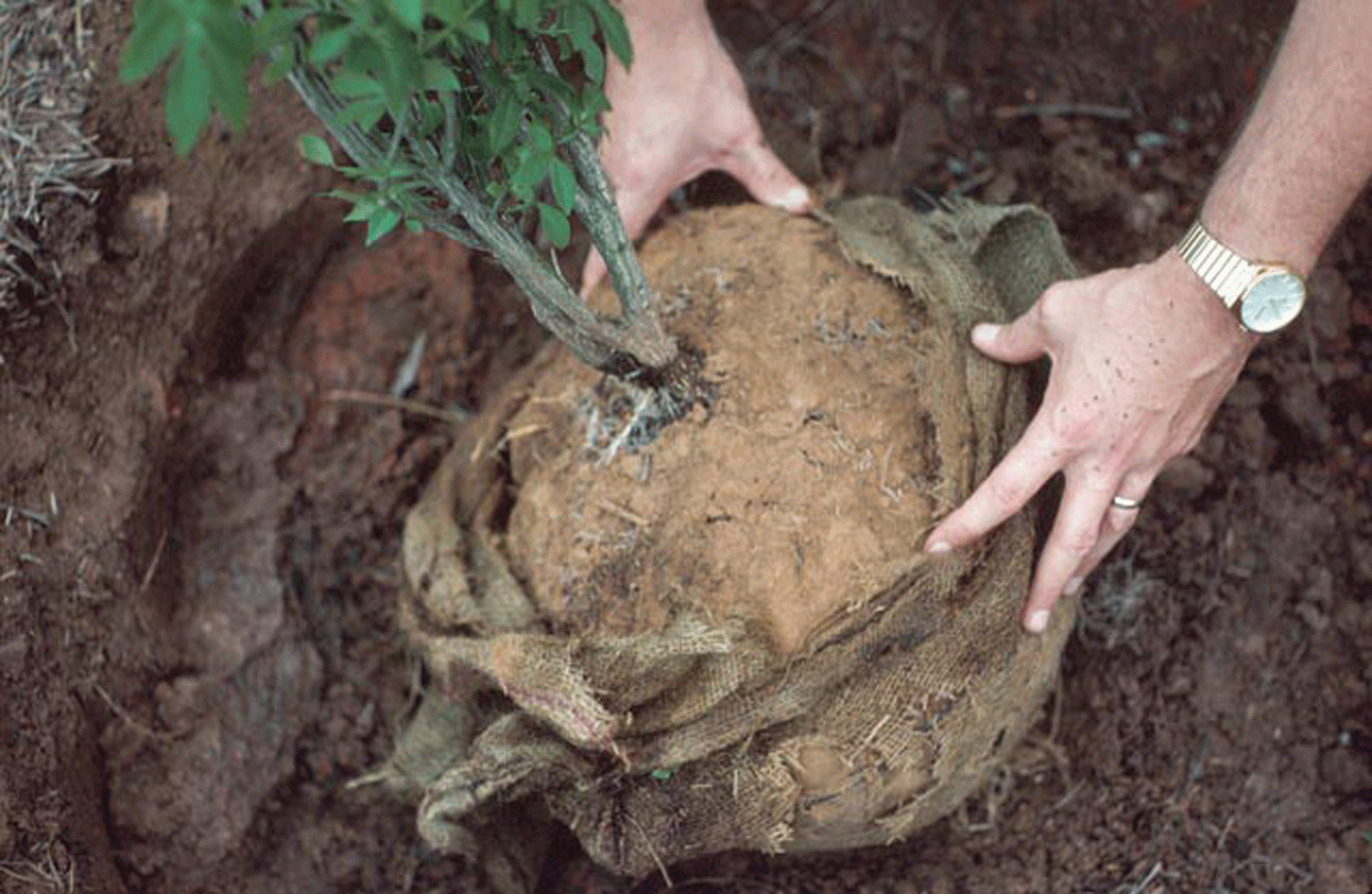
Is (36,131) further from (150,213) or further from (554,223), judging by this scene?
(554,223)

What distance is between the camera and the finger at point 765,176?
6.40ft

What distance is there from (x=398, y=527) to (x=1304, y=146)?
5.07ft

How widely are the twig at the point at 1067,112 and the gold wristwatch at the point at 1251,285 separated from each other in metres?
0.94

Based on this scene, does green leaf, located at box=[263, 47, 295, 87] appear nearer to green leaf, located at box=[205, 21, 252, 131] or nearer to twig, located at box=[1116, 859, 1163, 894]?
green leaf, located at box=[205, 21, 252, 131]

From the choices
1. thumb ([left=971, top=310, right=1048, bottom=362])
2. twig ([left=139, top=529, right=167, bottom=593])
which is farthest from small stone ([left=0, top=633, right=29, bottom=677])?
thumb ([left=971, top=310, right=1048, bottom=362])

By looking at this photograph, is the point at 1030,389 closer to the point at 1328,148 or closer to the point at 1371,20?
the point at 1328,148

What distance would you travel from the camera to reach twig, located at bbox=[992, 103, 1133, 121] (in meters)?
2.36

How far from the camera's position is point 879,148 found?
2.43 m

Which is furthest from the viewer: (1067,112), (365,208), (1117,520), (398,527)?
(1067,112)

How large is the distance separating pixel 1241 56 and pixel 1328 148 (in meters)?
1.00

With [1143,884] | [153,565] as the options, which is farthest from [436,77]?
[1143,884]

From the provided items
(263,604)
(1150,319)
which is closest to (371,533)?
(263,604)

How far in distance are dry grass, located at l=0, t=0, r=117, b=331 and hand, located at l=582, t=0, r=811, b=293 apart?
0.78m

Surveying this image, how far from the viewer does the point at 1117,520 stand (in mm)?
1656
